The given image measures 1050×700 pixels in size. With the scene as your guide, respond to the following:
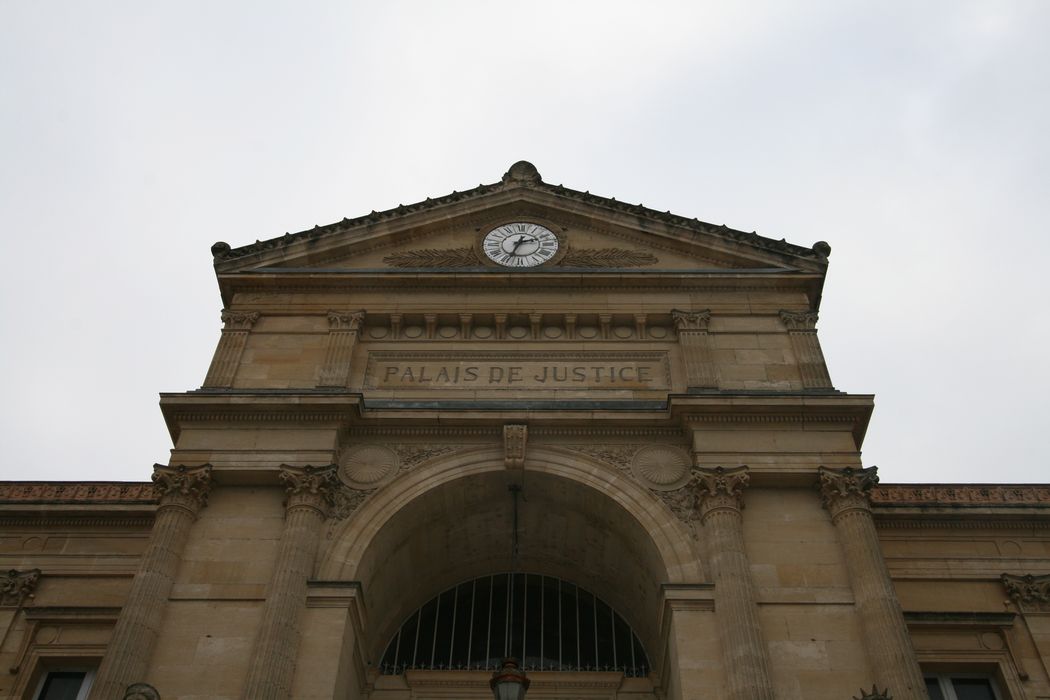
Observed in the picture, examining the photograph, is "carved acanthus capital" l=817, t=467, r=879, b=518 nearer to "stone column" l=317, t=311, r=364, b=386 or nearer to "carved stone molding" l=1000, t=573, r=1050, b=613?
"carved stone molding" l=1000, t=573, r=1050, b=613

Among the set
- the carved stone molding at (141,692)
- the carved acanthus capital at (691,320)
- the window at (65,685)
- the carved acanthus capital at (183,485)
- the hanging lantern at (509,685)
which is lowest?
the hanging lantern at (509,685)

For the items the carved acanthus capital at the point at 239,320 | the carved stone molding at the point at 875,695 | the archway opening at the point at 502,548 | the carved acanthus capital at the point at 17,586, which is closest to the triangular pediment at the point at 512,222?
the carved acanthus capital at the point at 239,320

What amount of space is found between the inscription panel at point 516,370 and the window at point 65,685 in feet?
25.0

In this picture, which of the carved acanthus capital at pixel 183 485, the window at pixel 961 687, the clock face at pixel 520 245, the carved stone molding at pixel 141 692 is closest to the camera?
the carved stone molding at pixel 141 692

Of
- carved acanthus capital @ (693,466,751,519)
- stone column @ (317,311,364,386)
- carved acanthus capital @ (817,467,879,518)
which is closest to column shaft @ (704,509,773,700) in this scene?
carved acanthus capital @ (693,466,751,519)

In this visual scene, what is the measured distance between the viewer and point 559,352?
21.6 m

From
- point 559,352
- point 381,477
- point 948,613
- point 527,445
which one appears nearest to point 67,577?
point 381,477

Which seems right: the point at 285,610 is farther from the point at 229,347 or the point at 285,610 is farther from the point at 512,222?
the point at 512,222

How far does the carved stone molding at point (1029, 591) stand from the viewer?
19.3m

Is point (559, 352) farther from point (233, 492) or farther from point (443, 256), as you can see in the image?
point (233, 492)

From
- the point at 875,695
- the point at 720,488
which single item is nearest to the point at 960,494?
the point at 720,488

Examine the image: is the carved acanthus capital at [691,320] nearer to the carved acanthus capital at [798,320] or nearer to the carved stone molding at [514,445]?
the carved acanthus capital at [798,320]

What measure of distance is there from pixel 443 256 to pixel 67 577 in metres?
10.5

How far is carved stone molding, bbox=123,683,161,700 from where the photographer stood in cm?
1464
